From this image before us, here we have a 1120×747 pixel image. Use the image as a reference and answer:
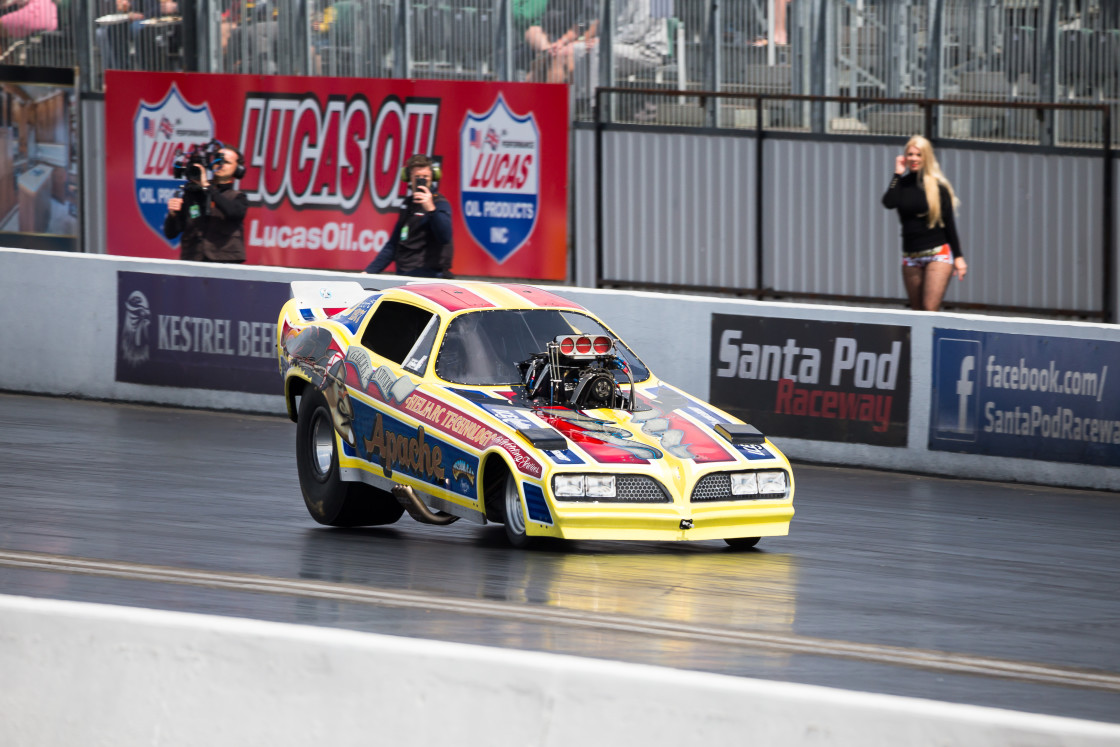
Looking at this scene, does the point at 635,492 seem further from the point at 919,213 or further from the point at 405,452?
the point at 919,213

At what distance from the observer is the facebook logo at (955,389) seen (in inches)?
537

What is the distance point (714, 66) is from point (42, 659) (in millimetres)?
14884

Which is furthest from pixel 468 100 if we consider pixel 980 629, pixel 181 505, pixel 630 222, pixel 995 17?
pixel 980 629

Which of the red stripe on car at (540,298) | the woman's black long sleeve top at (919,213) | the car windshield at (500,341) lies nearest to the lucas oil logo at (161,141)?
the woman's black long sleeve top at (919,213)

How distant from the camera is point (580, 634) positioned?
8016 millimetres

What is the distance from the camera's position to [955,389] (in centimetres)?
1370

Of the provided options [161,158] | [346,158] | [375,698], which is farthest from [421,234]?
[375,698]

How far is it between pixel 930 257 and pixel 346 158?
333 inches

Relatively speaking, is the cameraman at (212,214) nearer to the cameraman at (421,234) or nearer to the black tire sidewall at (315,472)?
the cameraman at (421,234)

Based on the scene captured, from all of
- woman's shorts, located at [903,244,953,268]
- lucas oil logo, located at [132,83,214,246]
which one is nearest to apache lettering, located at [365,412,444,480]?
woman's shorts, located at [903,244,953,268]

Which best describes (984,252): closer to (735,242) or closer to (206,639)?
(735,242)

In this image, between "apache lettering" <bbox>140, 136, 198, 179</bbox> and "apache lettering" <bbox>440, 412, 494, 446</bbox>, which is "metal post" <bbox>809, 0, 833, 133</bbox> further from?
"apache lettering" <bbox>440, 412, 494, 446</bbox>

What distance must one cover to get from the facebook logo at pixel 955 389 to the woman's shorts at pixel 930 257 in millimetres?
1843

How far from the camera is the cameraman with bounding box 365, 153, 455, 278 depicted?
16.0 m
